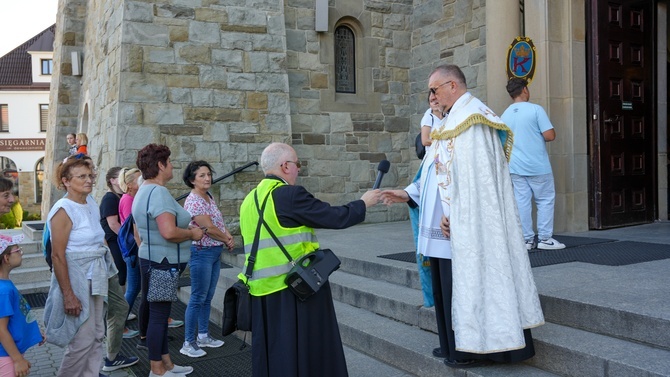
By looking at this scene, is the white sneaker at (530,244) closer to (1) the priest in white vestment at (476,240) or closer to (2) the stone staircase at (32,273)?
(1) the priest in white vestment at (476,240)

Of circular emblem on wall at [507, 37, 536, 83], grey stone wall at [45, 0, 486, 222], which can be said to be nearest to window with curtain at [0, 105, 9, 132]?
grey stone wall at [45, 0, 486, 222]

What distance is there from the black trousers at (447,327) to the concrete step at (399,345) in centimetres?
8

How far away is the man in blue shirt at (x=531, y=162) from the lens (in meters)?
6.46

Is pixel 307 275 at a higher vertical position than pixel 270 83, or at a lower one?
lower

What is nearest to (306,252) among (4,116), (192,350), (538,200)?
(192,350)

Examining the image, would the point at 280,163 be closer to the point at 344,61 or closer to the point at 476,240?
the point at 476,240

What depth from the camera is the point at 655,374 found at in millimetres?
3232

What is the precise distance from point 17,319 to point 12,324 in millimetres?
37

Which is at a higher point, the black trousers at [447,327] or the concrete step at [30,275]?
the black trousers at [447,327]

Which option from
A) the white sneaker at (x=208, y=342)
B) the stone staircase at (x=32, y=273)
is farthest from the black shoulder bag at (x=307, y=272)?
the stone staircase at (x=32, y=273)

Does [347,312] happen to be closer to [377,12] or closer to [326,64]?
[326,64]

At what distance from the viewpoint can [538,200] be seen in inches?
262

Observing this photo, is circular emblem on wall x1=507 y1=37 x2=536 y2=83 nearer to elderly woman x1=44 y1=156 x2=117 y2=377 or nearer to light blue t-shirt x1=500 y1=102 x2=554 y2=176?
light blue t-shirt x1=500 y1=102 x2=554 y2=176

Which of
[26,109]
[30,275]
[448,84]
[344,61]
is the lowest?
[30,275]
